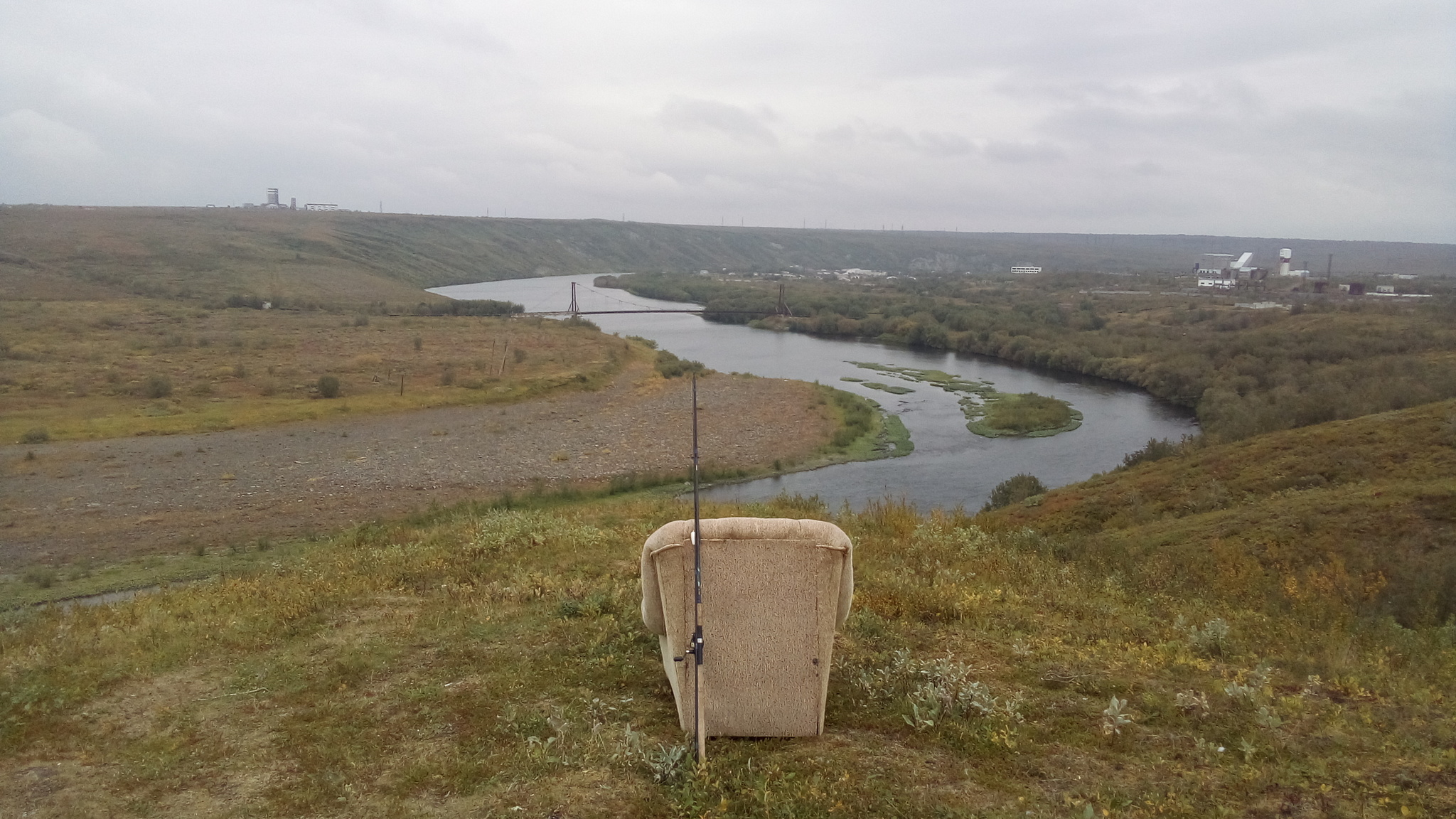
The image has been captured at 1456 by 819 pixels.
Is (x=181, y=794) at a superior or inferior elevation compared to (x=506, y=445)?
superior

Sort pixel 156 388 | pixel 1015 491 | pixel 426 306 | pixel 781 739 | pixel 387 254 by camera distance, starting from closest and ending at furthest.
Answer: pixel 781 739 < pixel 1015 491 < pixel 156 388 < pixel 426 306 < pixel 387 254

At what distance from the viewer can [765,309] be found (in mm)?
65750

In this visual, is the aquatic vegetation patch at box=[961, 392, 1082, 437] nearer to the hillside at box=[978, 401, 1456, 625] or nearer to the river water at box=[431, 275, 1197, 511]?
the river water at box=[431, 275, 1197, 511]

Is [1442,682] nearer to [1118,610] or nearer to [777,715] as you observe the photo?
[1118,610]

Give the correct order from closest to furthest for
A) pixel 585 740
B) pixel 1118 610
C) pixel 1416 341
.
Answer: pixel 585 740, pixel 1118 610, pixel 1416 341

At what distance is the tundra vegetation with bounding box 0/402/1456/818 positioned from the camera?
3.72 m

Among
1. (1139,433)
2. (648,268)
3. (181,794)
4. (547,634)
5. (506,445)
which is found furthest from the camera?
(648,268)

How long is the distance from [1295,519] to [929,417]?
21.7 metres

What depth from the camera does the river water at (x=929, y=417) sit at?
22172mm

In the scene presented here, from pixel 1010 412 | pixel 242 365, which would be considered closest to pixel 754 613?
pixel 1010 412

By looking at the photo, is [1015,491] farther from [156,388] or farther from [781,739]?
[156,388]

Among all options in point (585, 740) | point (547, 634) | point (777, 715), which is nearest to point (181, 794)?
point (585, 740)

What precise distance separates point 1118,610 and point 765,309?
59.9 m

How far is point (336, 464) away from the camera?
853 inches
